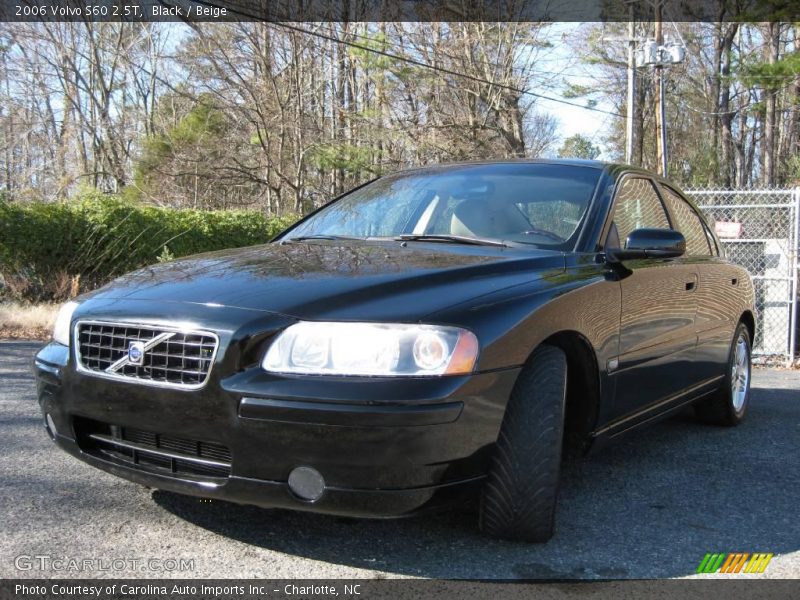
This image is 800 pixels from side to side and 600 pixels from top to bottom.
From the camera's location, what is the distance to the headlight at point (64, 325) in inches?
117

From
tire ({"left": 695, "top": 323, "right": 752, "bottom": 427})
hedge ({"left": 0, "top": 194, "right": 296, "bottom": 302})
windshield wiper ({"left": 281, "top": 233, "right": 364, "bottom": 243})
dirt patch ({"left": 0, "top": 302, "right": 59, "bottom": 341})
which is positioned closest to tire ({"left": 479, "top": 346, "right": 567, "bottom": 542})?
windshield wiper ({"left": 281, "top": 233, "right": 364, "bottom": 243})

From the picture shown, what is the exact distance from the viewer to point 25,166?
28.6 m

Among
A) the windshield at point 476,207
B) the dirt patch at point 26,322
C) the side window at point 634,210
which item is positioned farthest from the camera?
the dirt patch at point 26,322

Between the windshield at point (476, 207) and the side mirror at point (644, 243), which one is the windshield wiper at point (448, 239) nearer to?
the windshield at point (476, 207)

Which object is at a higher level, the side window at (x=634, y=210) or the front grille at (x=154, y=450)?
the side window at (x=634, y=210)

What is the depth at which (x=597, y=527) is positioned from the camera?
10.4 feet

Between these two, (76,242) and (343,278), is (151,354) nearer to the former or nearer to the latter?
(343,278)

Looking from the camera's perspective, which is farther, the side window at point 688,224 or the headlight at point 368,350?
A: the side window at point 688,224

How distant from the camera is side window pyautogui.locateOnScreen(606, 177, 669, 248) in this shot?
3.82 meters

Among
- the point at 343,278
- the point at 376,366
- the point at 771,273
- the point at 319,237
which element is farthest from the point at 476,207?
the point at 771,273

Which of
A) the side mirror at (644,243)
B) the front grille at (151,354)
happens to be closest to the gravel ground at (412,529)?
the front grille at (151,354)

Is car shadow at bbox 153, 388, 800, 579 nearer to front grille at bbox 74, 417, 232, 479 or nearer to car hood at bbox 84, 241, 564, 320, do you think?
front grille at bbox 74, 417, 232, 479

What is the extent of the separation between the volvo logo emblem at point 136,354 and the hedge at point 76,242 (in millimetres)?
8831

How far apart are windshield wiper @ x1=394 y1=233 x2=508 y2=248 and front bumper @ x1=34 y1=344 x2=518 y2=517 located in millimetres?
1029
